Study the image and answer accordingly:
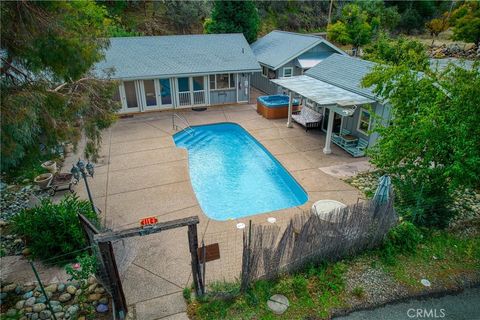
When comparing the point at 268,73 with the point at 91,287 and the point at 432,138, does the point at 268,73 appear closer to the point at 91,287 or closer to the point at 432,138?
the point at 432,138

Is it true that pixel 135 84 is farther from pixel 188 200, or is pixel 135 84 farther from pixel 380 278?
pixel 380 278

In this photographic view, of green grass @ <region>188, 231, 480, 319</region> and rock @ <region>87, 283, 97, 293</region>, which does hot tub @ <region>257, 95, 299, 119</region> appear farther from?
rock @ <region>87, 283, 97, 293</region>

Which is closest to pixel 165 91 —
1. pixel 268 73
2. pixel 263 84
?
pixel 268 73

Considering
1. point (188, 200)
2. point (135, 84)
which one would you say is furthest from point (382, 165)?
point (135, 84)

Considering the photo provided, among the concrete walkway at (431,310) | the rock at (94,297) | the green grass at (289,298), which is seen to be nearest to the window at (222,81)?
the green grass at (289,298)

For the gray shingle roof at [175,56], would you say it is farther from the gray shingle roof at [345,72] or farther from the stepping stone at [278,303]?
the stepping stone at [278,303]

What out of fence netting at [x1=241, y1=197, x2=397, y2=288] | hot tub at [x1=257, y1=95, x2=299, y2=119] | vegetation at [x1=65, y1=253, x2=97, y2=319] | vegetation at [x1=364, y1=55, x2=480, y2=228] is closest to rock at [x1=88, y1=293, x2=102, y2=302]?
vegetation at [x1=65, y1=253, x2=97, y2=319]
